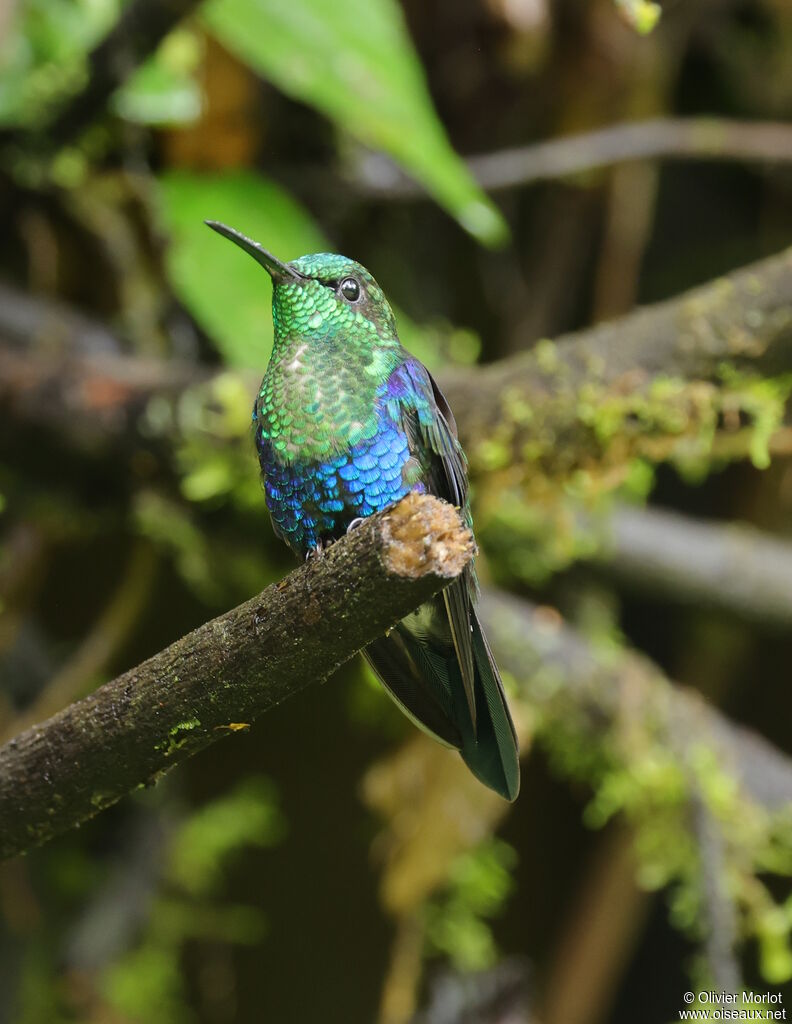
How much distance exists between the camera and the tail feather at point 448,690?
1.21m

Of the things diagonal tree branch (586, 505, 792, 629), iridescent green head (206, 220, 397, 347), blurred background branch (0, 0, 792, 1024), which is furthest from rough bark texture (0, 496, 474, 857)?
diagonal tree branch (586, 505, 792, 629)

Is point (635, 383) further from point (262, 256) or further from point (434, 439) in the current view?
point (262, 256)

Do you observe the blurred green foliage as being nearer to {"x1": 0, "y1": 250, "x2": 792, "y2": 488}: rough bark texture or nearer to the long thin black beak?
{"x1": 0, "y1": 250, "x2": 792, "y2": 488}: rough bark texture

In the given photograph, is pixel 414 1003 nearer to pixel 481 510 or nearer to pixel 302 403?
pixel 481 510

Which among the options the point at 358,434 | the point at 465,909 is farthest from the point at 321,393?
the point at 465,909

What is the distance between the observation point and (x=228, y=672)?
3.04ft

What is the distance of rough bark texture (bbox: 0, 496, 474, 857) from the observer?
0.85m

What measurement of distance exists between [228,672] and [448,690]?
48cm

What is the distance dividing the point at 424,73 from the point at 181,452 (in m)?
1.84

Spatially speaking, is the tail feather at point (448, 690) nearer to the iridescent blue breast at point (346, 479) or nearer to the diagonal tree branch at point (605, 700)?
the iridescent blue breast at point (346, 479)

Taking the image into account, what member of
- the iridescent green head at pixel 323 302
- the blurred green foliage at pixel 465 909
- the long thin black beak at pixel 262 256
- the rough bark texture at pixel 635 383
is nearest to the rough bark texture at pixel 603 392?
the rough bark texture at pixel 635 383

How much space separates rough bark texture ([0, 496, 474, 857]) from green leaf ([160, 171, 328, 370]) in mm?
1169

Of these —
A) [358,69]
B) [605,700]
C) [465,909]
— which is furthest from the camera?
[465,909]

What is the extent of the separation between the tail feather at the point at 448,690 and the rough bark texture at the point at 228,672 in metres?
0.33
